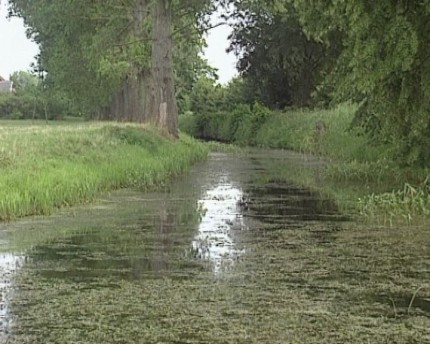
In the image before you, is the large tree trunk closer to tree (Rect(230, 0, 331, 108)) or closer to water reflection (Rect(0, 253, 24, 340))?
tree (Rect(230, 0, 331, 108))

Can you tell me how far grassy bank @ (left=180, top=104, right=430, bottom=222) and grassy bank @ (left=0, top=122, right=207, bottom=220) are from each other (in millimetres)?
3082

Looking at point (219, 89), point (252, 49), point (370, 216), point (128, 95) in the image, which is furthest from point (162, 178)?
point (219, 89)

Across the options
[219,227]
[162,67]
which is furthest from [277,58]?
[219,227]

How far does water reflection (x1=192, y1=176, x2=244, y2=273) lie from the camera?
8148 mm

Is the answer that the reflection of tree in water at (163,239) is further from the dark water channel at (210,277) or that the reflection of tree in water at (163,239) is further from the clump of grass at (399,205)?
the clump of grass at (399,205)

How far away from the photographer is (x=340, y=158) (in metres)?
23.7

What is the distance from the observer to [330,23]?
42.4 feet

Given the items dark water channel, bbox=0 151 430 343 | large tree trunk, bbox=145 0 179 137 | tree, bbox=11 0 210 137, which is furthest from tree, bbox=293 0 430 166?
tree, bbox=11 0 210 137

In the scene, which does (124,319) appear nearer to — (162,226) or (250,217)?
(162,226)

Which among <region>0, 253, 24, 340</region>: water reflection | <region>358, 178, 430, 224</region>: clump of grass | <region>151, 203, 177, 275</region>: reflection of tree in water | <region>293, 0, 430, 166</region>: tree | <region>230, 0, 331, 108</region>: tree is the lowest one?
<region>0, 253, 24, 340</region>: water reflection

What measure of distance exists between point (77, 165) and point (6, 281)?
729 cm

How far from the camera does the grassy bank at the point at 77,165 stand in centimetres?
1125

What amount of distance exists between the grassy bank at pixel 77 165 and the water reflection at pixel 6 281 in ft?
8.14

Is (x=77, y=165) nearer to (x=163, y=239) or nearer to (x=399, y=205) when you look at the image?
(x=163, y=239)
